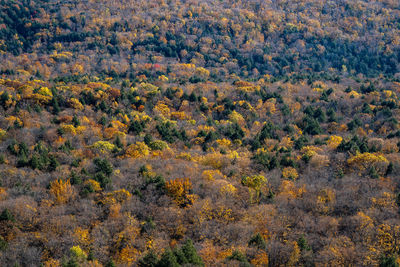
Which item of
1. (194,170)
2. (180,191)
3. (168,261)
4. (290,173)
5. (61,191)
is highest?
(168,261)

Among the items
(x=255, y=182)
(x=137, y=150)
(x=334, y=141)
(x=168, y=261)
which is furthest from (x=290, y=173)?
(x=168, y=261)

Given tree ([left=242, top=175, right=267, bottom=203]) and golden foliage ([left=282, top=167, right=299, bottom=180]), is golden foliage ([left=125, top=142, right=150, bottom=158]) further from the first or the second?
golden foliage ([left=282, top=167, right=299, bottom=180])

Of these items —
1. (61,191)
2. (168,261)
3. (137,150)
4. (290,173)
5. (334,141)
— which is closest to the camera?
(168,261)

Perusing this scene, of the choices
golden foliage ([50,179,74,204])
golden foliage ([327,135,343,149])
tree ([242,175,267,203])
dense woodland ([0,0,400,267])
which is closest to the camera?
dense woodland ([0,0,400,267])

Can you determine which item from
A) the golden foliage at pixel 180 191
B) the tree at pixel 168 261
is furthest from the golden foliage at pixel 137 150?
the tree at pixel 168 261

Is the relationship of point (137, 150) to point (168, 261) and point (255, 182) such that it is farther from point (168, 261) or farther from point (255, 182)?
point (168, 261)

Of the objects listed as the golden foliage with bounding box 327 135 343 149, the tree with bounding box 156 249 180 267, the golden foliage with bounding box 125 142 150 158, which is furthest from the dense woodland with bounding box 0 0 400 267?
the golden foliage with bounding box 327 135 343 149

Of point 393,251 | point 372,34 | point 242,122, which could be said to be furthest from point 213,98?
point 372,34

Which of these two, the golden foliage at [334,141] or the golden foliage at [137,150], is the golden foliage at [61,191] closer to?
the golden foliage at [137,150]

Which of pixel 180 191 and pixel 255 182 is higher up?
pixel 255 182
